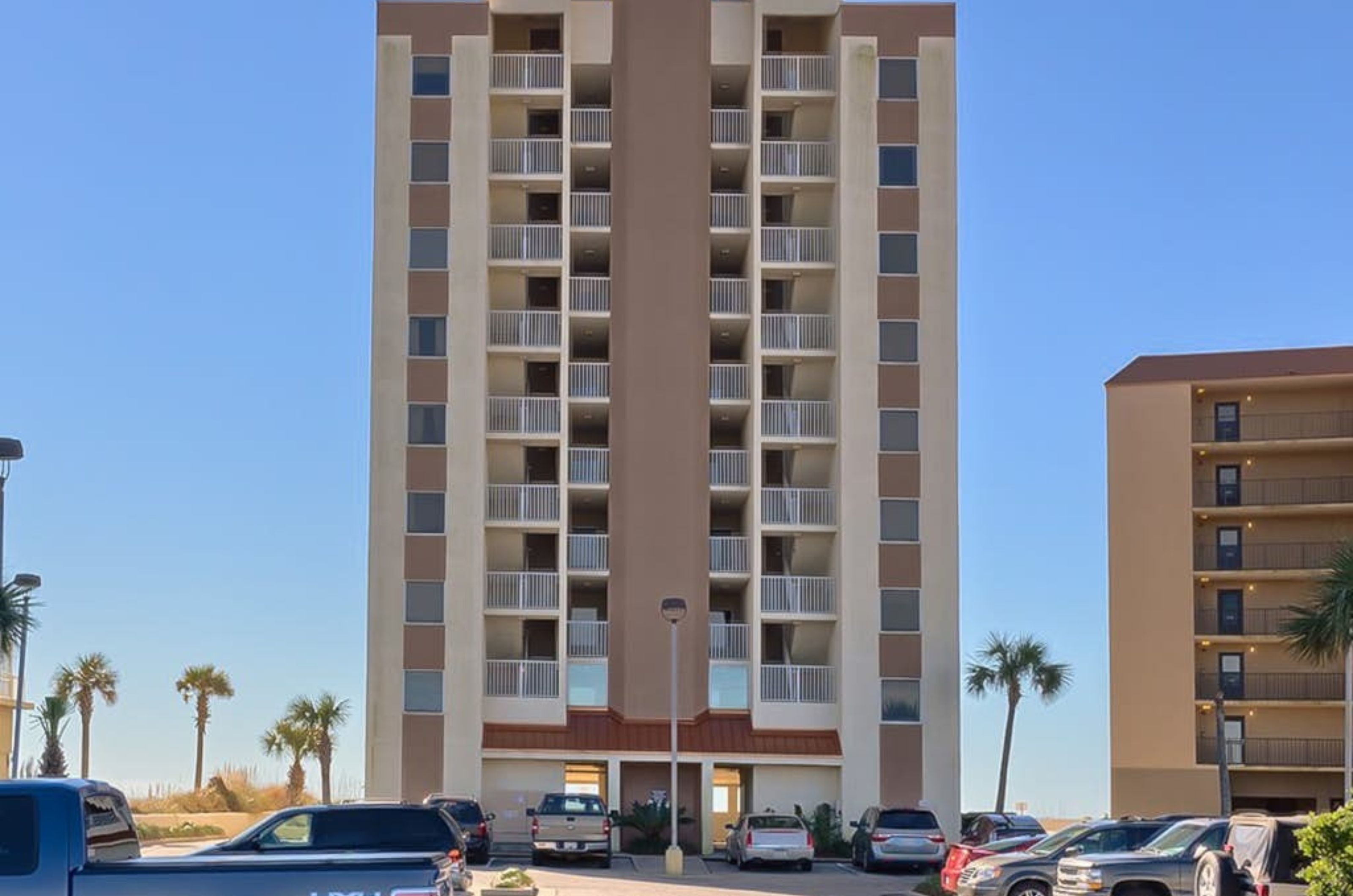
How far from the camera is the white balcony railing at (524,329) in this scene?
6475 centimetres

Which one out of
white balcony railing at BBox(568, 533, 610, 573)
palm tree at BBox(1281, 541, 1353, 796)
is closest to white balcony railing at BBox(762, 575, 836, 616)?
white balcony railing at BBox(568, 533, 610, 573)

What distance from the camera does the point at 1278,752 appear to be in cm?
6962

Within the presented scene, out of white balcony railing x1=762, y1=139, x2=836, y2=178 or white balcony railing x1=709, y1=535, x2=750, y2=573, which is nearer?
white balcony railing x1=709, y1=535, x2=750, y2=573

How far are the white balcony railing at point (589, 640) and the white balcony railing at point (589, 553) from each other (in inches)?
68.1

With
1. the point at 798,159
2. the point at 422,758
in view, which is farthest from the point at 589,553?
the point at 798,159

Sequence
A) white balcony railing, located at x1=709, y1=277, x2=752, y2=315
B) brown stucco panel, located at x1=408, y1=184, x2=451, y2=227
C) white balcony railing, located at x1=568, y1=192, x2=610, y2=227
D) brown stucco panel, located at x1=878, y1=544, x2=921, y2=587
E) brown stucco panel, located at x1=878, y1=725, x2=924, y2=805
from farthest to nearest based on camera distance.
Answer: white balcony railing, located at x1=568, y1=192, x2=610, y2=227 < white balcony railing, located at x1=709, y1=277, x2=752, y2=315 < brown stucco panel, located at x1=408, y1=184, x2=451, y2=227 < brown stucco panel, located at x1=878, y1=544, x2=921, y2=587 < brown stucco panel, located at x1=878, y1=725, x2=924, y2=805

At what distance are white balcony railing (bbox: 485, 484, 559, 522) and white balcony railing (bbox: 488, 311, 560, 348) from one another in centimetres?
456

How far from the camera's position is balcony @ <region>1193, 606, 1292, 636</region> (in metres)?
70.9

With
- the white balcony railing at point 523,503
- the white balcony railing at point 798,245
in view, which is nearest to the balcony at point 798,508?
the white balcony railing at point 523,503

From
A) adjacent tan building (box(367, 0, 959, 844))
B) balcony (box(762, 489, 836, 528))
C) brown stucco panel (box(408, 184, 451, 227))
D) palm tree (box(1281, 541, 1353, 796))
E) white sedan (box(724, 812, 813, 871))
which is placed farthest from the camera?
brown stucco panel (box(408, 184, 451, 227))

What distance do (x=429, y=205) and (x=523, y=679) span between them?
50.1ft

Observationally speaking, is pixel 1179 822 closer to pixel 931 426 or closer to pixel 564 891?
pixel 564 891

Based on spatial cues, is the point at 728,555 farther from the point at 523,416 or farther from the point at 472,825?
the point at 472,825

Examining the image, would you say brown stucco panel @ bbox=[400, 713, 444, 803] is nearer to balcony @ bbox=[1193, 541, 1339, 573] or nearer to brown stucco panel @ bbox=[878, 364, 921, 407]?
brown stucco panel @ bbox=[878, 364, 921, 407]
